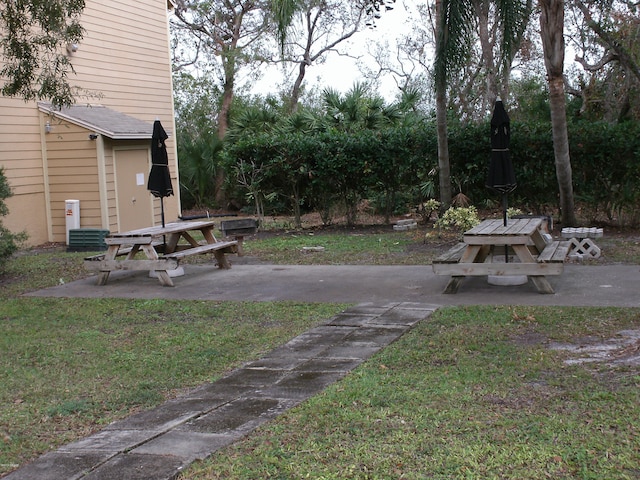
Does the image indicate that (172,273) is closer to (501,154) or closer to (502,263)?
(502,263)

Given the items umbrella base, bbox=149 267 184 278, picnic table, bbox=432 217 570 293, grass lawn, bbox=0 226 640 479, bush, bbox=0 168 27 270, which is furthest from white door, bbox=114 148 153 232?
picnic table, bbox=432 217 570 293

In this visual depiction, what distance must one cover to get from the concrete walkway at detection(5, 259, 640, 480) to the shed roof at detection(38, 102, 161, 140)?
5.54 meters

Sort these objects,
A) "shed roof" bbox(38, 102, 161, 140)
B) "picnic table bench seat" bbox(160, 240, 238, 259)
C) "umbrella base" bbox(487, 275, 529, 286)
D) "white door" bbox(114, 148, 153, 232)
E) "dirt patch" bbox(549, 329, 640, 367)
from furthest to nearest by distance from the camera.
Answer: "white door" bbox(114, 148, 153, 232) → "shed roof" bbox(38, 102, 161, 140) → "picnic table bench seat" bbox(160, 240, 238, 259) → "umbrella base" bbox(487, 275, 529, 286) → "dirt patch" bbox(549, 329, 640, 367)

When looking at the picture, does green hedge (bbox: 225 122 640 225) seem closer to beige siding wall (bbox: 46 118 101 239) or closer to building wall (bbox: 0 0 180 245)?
beige siding wall (bbox: 46 118 101 239)

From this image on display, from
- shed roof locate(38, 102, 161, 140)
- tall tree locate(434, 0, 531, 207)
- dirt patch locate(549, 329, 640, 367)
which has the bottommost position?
dirt patch locate(549, 329, 640, 367)

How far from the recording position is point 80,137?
15867mm

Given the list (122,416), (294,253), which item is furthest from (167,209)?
(122,416)

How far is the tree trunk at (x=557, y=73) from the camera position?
1252cm

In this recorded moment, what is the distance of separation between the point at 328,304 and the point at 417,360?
2.56m

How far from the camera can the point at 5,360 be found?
21.5 feet

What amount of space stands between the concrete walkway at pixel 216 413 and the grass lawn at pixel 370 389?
0.50 feet

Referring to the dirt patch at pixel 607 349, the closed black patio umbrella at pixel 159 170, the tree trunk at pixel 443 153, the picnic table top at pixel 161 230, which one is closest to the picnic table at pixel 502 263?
the dirt patch at pixel 607 349

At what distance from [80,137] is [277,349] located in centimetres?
1100

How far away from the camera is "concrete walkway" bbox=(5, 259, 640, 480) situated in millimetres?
4188
